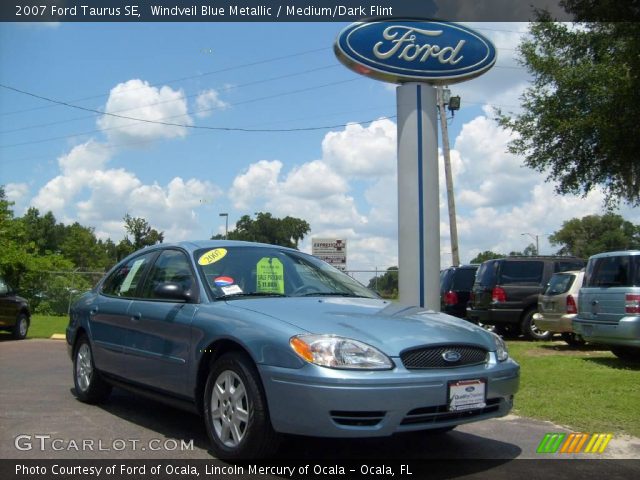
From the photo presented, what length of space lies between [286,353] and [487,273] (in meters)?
11.9

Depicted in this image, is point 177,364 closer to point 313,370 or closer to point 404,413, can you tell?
point 313,370

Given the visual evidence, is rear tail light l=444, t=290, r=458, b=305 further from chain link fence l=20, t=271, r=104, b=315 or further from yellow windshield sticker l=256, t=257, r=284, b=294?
chain link fence l=20, t=271, r=104, b=315

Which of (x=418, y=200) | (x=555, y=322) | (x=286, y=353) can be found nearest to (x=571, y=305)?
(x=555, y=322)

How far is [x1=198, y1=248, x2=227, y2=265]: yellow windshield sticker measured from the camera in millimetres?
5845

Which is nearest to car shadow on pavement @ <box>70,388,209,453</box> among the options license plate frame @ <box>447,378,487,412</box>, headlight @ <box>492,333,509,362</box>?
license plate frame @ <box>447,378,487,412</box>

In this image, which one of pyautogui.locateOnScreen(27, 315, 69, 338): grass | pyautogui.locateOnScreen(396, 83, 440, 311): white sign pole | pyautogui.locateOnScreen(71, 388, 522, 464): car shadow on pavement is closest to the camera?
pyautogui.locateOnScreen(71, 388, 522, 464): car shadow on pavement

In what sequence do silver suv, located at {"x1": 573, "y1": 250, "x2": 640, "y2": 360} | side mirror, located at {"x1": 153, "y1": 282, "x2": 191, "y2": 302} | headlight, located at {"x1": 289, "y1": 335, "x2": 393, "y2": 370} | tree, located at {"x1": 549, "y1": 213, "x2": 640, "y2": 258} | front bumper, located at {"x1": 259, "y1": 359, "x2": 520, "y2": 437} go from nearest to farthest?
front bumper, located at {"x1": 259, "y1": 359, "x2": 520, "y2": 437}, headlight, located at {"x1": 289, "y1": 335, "x2": 393, "y2": 370}, side mirror, located at {"x1": 153, "y1": 282, "x2": 191, "y2": 302}, silver suv, located at {"x1": 573, "y1": 250, "x2": 640, "y2": 360}, tree, located at {"x1": 549, "y1": 213, "x2": 640, "y2": 258}

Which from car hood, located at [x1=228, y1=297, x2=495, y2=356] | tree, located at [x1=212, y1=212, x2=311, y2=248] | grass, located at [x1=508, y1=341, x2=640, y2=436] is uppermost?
tree, located at [x1=212, y1=212, x2=311, y2=248]

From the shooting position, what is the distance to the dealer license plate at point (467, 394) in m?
4.53

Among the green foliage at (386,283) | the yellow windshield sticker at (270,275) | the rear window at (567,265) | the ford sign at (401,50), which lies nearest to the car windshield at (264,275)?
the yellow windshield sticker at (270,275)

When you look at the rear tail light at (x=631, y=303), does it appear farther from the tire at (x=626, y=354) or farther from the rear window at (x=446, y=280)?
the rear window at (x=446, y=280)

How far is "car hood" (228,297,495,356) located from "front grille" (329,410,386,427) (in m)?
0.40

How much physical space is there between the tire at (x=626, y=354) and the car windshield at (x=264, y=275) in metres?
6.37

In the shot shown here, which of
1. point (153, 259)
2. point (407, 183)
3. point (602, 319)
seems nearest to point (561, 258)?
point (602, 319)
